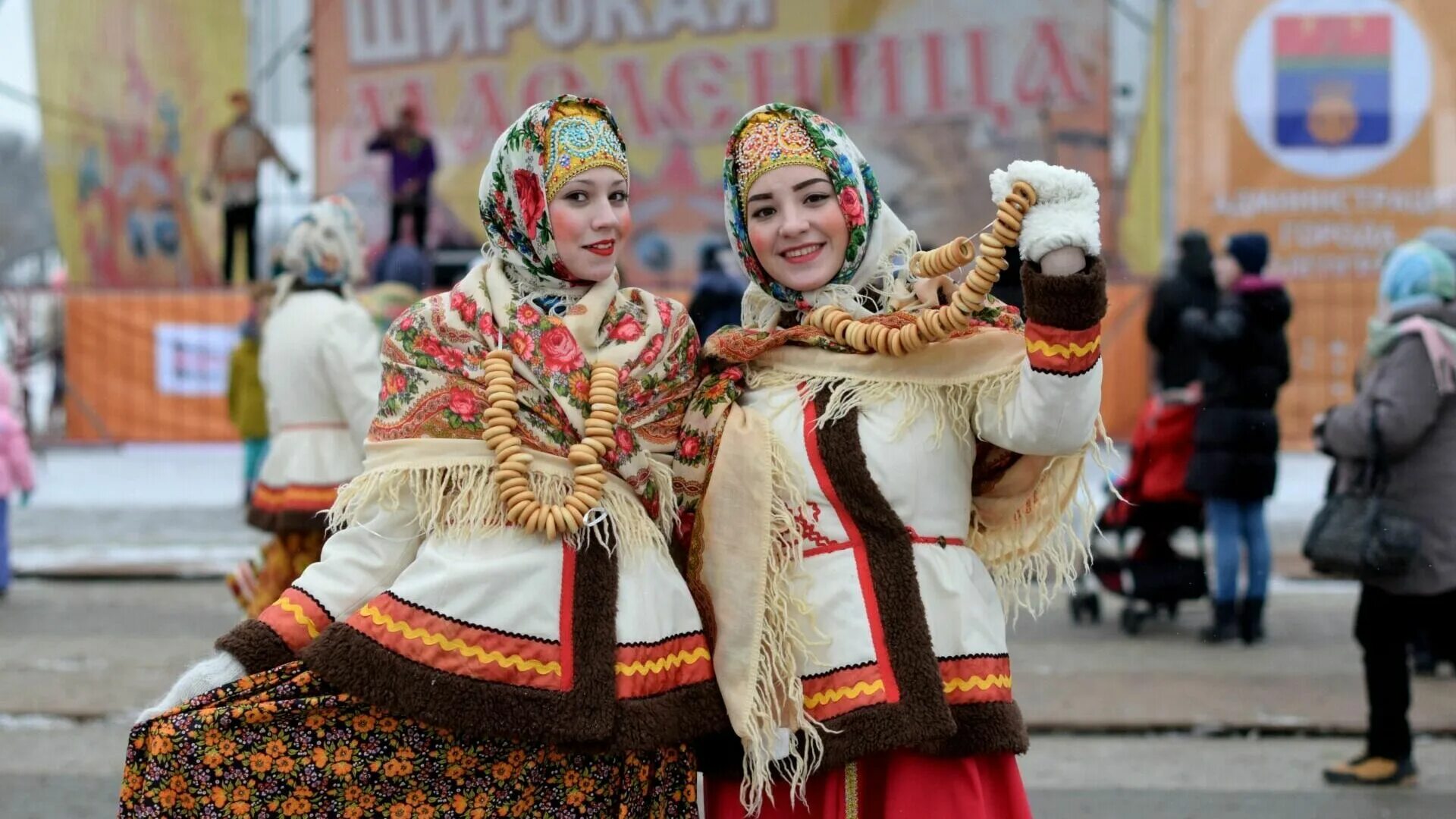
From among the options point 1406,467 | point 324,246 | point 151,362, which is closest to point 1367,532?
point 1406,467

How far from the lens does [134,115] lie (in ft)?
55.1

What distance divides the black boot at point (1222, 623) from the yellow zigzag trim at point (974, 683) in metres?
5.00

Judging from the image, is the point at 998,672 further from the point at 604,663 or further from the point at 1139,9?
the point at 1139,9

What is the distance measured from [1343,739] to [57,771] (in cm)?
439

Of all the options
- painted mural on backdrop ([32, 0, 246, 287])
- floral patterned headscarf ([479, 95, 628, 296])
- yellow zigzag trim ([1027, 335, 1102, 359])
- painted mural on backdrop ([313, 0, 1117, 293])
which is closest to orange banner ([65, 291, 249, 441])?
painted mural on backdrop ([32, 0, 246, 287])

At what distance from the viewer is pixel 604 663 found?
2.93 metres

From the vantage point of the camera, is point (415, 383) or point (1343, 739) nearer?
point (415, 383)

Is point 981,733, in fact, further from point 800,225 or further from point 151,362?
point 151,362

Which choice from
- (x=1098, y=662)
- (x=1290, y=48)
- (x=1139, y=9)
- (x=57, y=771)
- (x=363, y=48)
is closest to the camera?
(x=57, y=771)

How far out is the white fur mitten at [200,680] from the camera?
2889 millimetres

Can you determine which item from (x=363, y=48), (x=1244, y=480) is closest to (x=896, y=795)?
(x=1244, y=480)

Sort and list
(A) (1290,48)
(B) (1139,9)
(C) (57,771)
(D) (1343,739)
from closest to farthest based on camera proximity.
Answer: (C) (57,771), (D) (1343,739), (A) (1290,48), (B) (1139,9)

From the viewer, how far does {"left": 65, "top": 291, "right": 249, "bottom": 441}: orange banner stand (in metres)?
15.3

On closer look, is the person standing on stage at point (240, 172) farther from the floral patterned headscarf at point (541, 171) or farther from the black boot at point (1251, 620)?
the floral patterned headscarf at point (541, 171)
